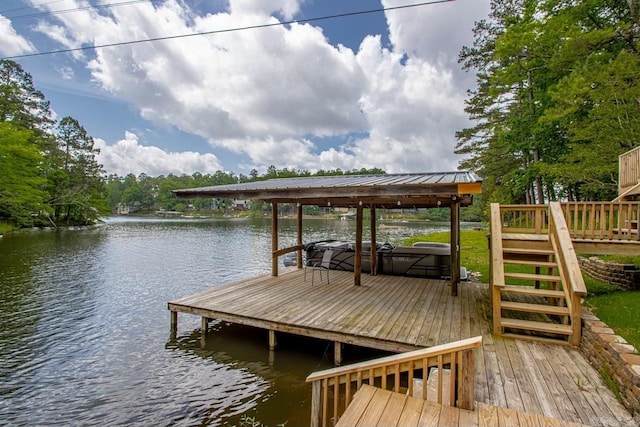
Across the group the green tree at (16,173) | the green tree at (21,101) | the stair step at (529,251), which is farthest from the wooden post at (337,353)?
the green tree at (21,101)

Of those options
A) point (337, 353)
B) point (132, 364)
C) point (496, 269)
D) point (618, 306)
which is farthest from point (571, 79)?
point (132, 364)

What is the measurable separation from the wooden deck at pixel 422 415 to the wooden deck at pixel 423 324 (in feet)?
0.73

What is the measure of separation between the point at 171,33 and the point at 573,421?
8106mm

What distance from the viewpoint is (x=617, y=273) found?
236 inches

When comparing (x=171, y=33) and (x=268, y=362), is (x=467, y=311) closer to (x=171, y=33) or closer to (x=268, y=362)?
(x=268, y=362)

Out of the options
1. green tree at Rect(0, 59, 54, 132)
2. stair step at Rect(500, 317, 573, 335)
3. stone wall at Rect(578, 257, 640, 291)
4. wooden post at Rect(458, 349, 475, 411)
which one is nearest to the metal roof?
stair step at Rect(500, 317, 573, 335)

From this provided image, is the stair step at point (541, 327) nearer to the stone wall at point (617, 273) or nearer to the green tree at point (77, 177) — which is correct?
the stone wall at point (617, 273)

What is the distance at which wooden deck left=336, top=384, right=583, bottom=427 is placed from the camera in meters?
2.01

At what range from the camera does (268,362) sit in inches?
180

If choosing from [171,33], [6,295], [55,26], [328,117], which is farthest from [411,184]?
[328,117]

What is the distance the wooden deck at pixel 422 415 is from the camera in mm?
2008

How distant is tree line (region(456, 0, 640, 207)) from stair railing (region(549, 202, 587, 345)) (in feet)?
21.4

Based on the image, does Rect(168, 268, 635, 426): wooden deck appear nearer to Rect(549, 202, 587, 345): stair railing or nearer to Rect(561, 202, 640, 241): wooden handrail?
Rect(549, 202, 587, 345): stair railing

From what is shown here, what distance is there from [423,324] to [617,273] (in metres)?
4.85
